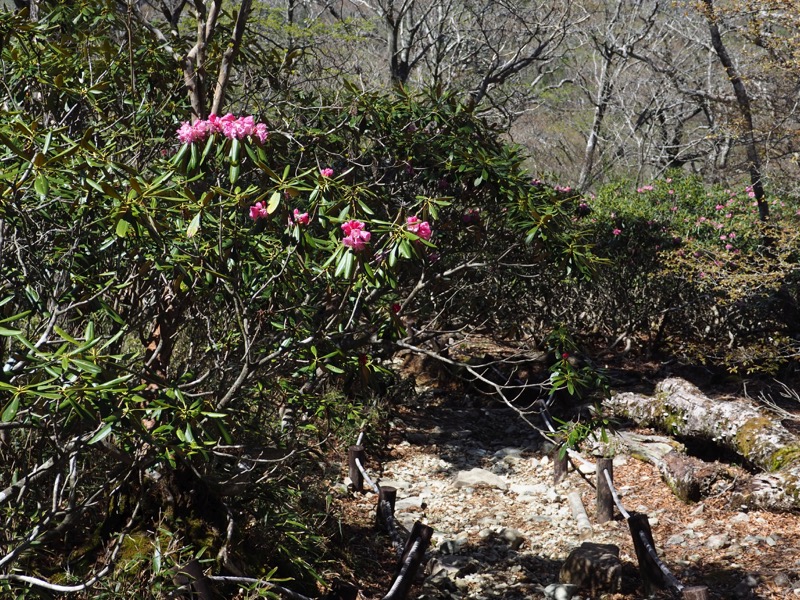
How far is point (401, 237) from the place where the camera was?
3084 millimetres

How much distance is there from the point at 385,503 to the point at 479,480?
1801 millimetres

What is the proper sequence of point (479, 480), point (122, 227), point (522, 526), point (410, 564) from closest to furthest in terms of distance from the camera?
point (122, 227)
point (410, 564)
point (522, 526)
point (479, 480)

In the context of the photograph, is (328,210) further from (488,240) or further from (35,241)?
(488,240)

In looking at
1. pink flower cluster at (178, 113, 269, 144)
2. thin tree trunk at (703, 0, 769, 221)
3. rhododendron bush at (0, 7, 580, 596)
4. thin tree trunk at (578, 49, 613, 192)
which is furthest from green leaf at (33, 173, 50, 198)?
thin tree trunk at (578, 49, 613, 192)

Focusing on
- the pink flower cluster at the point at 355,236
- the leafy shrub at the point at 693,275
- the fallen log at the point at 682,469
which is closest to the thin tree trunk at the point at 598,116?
the leafy shrub at the point at 693,275

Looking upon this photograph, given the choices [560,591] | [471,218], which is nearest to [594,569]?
[560,591]

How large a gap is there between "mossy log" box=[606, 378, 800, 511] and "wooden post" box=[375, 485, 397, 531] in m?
2.56

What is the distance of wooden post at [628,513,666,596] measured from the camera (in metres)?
4.57

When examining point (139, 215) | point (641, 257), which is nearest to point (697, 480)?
point (641, 257)

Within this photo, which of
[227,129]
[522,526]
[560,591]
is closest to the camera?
[227,129]

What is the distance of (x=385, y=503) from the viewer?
5.32m

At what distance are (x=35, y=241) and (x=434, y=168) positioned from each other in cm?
267

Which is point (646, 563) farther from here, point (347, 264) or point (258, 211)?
point (258, 211)

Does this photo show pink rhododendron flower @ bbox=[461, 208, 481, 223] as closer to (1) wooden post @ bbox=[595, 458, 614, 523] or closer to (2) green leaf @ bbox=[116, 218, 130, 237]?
(1) wooden post @ bbox=[595, 458, 614, 523]
